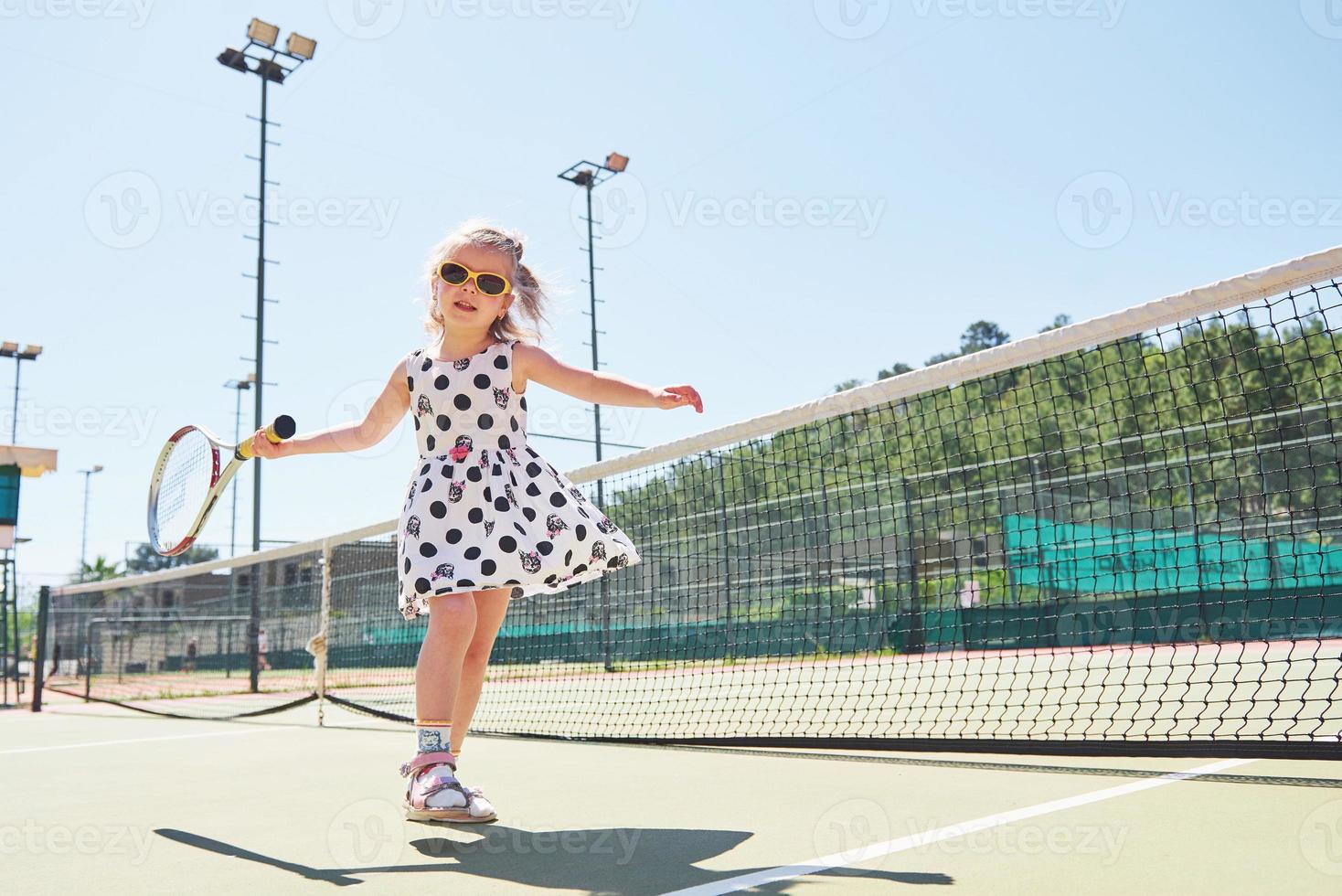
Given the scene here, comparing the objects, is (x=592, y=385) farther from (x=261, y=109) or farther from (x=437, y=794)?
(x=261, y=109)

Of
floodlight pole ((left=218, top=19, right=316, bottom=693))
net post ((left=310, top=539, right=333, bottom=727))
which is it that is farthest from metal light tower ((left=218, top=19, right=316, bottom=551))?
net post ((left=310, top=539, right=333, bottom=727))

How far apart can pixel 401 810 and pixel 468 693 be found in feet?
1.14

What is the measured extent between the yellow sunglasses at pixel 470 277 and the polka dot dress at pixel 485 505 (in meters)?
0.16

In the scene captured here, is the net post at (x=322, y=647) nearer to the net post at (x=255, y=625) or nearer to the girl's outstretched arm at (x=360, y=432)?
the girl's outstretched arm at (x=360, y=432)

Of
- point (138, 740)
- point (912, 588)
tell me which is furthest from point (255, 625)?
point (912, 588)

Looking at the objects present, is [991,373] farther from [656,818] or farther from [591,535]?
[656,818]

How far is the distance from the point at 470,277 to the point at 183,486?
1.81m

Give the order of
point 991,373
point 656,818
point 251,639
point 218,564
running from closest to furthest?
point 656,818
point 991,373
point 218,564
point 251,639

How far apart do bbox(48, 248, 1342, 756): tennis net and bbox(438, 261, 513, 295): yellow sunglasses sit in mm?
1428

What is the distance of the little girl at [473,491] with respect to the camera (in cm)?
262

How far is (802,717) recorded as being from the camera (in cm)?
641

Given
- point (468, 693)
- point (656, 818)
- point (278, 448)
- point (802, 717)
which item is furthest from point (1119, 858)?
point (802, 717)

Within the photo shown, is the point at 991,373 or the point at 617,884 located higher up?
the point at 991,373

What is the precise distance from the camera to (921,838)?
7.01ft
